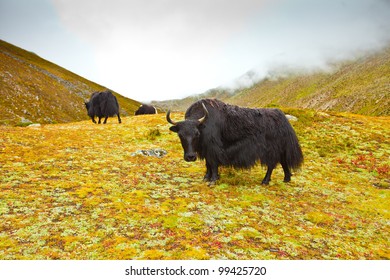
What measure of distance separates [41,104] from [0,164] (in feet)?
169

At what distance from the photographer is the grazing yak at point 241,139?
865 centimetres

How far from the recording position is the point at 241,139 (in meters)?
9.03

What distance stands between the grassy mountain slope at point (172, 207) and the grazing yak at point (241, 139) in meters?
0.74

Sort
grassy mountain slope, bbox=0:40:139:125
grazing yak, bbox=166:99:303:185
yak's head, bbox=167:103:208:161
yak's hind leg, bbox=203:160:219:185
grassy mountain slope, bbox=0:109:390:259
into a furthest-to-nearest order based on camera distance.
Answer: grassy mountain slope, bbox=0:40:139:125 < grazing yak, bbox=166:99:303:185 < yak's hind leg, bbox=203:160:219:185 < yak's head, bbox=167:103:208:161 < grassy mountain slope, bbox=0:109:390:259

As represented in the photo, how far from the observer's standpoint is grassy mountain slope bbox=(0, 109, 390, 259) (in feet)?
14.9

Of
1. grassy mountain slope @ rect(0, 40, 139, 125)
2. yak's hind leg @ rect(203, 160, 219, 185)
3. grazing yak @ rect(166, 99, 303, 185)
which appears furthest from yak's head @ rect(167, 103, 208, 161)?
grassy mountain slope @ rect(0, 40, 139, 125)

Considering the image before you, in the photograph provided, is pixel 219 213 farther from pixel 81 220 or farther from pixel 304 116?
pixel 304 116

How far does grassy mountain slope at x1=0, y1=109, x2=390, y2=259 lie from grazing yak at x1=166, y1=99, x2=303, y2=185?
0.74 m

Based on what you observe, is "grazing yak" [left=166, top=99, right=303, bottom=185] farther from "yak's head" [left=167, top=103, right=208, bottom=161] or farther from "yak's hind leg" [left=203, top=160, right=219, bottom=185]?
"yak's head" [left=167, top=103, right=208, bottom=161]

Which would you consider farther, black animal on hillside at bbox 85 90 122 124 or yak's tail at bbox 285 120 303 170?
black animal on hillside at bbox 85 90 122 124

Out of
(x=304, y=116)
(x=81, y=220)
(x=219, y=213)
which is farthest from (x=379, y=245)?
(x=304, y=116)

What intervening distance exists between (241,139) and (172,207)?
3.97 metres

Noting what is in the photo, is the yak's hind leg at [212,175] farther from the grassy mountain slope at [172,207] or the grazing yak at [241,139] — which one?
the grassy mountain slope at [172,207]
